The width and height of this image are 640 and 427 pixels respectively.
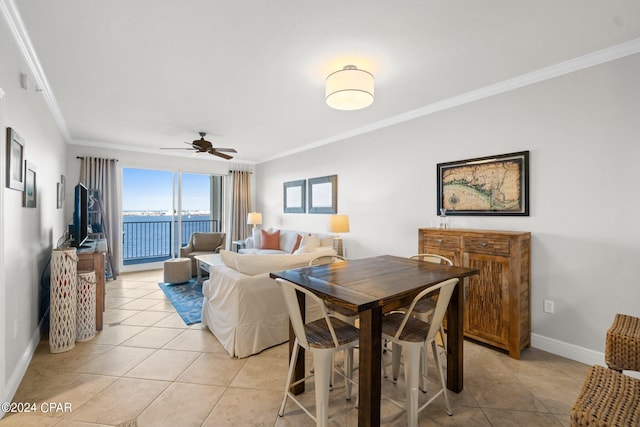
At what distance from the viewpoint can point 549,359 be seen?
252cm

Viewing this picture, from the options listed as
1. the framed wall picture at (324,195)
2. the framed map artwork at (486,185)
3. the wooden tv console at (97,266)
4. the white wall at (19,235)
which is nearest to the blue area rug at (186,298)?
the wooden tv console at (97,266)

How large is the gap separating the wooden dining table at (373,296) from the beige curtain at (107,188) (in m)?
5.08

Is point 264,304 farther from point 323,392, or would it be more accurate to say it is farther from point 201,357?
point 323,392

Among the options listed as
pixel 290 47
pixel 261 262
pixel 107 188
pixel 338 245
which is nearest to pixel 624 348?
pixel 261 262

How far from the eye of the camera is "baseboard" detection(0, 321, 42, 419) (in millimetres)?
1889

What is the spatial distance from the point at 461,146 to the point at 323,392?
2903 mm

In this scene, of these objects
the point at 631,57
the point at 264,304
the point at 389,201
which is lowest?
the point at 264,304

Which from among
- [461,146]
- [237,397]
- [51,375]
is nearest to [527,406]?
[237,397]

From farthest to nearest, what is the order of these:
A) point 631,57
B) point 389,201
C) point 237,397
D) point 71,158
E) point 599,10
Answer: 1. point 71,158
2. point 389,201
3. point 631,57
4. point 237,397
5. point 599,10

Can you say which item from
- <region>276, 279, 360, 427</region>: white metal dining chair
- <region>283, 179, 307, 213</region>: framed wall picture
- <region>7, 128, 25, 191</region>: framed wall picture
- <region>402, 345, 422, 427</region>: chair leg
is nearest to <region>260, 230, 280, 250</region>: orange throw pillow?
<region>283, 179, 307, 213</region>: framed wall picture

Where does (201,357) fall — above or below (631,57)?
below

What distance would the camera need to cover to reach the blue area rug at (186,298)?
3.51 meters

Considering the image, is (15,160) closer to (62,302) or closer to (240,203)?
(62,302)

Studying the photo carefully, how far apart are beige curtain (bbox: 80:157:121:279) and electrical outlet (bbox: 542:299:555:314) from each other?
21.3ft
